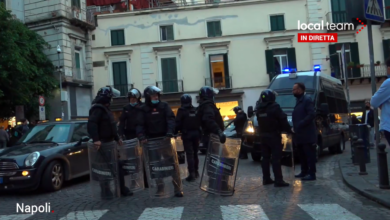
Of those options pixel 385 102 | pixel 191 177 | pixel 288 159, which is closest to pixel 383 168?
pixel 385 102

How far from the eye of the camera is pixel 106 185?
7.29 meters

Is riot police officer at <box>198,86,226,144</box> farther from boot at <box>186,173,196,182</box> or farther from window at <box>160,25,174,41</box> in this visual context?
window at <box>160,25,174,41</box>

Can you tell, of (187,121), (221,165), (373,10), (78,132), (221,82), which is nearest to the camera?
(221,165)

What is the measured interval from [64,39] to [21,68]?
6.31 m

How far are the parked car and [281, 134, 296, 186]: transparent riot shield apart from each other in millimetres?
4172

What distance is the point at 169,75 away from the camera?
102 ft

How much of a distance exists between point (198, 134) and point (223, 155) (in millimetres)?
1768

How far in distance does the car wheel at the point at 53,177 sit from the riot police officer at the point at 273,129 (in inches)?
171

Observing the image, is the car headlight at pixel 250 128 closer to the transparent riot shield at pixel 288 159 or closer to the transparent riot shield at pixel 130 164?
the transparent riot shield at pixel 288 159

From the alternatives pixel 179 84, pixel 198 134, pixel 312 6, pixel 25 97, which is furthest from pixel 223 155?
pixel 312 6

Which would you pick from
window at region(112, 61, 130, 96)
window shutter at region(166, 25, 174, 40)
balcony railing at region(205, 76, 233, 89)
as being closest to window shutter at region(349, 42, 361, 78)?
balcony railing at region(205, 76, 233, 89)

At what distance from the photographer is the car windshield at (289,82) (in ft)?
43.9

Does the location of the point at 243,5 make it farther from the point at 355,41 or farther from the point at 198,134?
the point at 198,134

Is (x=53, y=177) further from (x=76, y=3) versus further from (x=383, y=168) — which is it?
(x=76, y=3)
